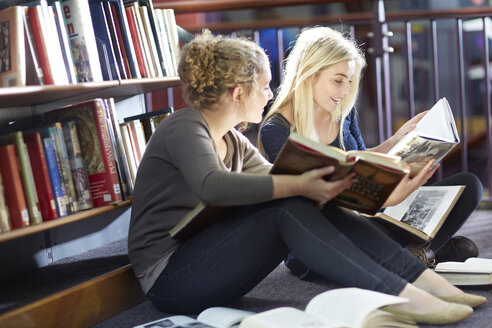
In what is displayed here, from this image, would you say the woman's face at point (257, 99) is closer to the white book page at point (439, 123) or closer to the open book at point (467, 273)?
the white book page at point (439, 123)

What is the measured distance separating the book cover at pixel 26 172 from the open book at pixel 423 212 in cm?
91

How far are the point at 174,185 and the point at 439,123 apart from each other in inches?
27.3

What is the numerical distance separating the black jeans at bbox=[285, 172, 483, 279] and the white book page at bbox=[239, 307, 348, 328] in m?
0.55

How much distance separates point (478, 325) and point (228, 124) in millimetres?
709

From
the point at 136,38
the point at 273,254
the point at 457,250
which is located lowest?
the point at 457,250

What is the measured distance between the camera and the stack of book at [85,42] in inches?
55.2

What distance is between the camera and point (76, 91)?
1617 mm

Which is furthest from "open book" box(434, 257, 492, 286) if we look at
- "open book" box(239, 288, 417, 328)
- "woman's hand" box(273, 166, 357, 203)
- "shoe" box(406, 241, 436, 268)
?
"woman's hand" box(273, 166, 357, 203)

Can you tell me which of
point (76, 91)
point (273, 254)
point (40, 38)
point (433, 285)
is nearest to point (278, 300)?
point (273, 254)

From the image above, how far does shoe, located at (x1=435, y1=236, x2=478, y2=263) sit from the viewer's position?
6.02ft

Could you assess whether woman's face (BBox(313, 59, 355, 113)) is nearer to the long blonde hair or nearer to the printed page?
the long blonde hair

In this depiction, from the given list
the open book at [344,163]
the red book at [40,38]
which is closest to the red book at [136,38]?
the red book at [40,38]

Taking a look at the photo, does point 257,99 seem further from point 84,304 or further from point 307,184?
point 84,304

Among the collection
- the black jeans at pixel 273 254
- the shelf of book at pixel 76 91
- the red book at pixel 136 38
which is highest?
the red book at pixel 136 38
